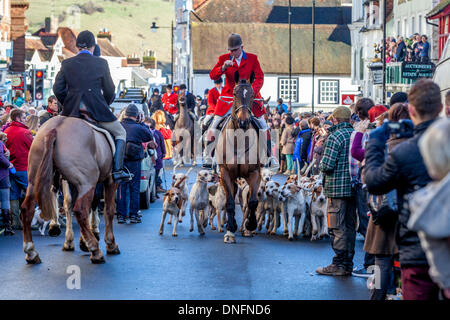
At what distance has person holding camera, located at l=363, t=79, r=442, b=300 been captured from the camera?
635 cm

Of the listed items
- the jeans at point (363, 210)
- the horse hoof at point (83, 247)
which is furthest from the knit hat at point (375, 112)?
the horse hoof at point (83, 247)

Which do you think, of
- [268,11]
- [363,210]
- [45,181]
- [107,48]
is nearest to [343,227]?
[363,210]

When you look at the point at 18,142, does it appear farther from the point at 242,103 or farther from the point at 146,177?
the point at 242,103

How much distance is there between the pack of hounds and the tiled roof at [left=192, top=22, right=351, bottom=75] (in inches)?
2357

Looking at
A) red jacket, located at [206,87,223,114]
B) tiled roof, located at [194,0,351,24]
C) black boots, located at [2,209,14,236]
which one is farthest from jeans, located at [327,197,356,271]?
tiled roof, located at [194,0,351,24]

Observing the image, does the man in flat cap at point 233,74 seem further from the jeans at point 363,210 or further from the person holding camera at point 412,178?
the person holding camera at point 412,178

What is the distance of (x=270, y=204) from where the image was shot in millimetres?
15406

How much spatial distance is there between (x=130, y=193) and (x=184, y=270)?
18.7 feet

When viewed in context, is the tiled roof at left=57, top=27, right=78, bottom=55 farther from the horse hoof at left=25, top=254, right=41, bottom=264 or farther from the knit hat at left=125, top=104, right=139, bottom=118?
the horse hoof at left=25, top=254, right=41, bottom=264

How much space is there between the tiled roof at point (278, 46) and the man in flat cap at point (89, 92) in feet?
207

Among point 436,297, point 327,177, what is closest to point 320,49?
point 327,177
